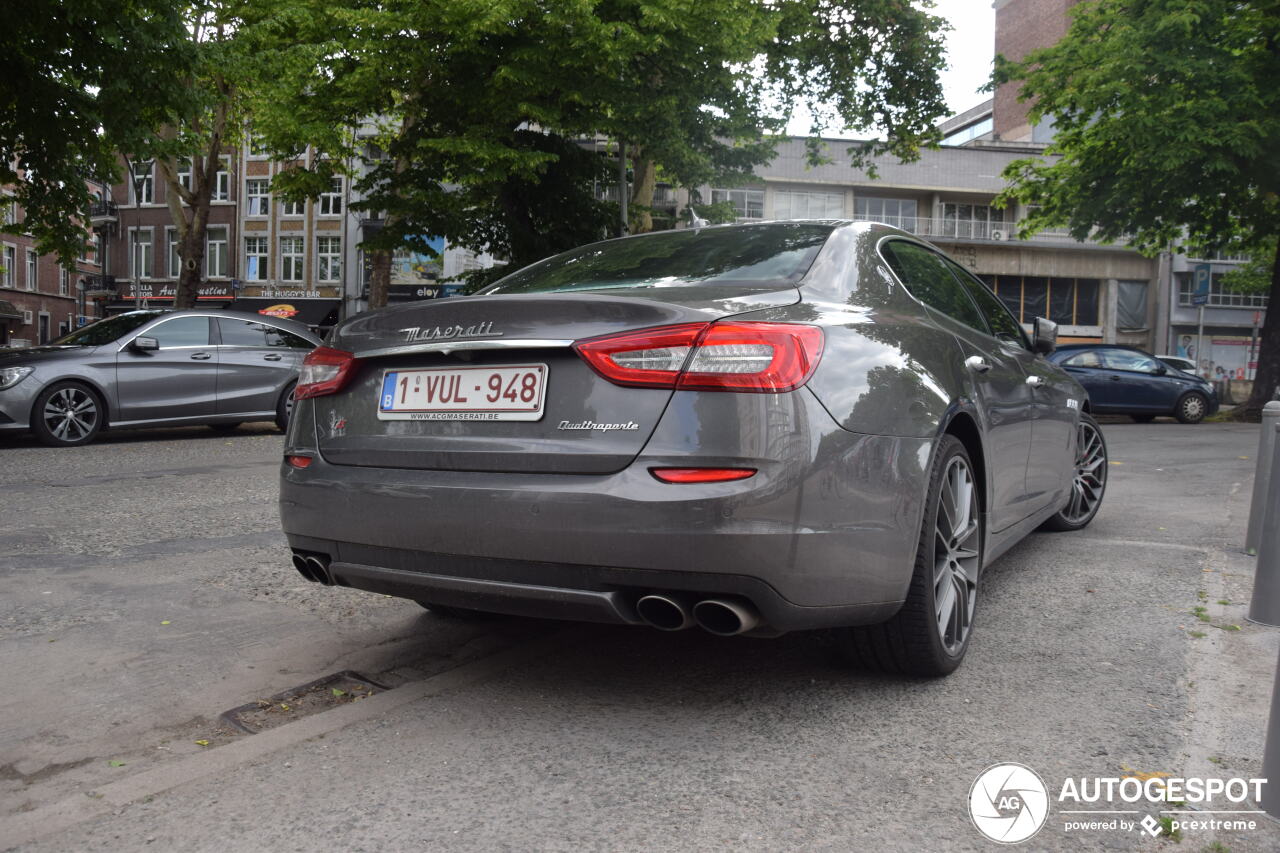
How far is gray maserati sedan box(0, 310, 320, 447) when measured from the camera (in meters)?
11.0

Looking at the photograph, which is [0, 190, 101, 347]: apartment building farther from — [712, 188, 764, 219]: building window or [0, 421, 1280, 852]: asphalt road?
Result: [0, 421, 1280, 852]: asphalt road

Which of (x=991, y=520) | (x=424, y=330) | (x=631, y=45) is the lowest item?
(x=991, y=520)

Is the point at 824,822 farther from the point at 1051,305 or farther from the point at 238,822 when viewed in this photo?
the point at 1051,305

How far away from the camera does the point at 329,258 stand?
1918 inches

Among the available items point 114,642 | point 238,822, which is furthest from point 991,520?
point 114,642

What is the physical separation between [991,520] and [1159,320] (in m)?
52.6

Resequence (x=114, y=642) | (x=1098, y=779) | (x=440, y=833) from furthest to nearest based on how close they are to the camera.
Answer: (x=114, y=642)
(x=1098, y=779)
(x=440, y=833)

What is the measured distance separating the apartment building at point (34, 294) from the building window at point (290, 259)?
1198 cm

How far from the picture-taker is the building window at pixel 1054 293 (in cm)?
4959

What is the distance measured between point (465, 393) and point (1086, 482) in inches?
176

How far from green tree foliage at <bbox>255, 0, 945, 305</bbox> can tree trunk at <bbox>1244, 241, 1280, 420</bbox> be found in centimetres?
829

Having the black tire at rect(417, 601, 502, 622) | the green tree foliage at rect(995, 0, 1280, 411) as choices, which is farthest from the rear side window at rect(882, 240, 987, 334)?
the green tree foliage at rect(995, 0, 1280, 411)

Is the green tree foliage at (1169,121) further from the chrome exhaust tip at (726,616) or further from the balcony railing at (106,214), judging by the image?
the balcony railing at (106,214)

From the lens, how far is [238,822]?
2.35 meters
